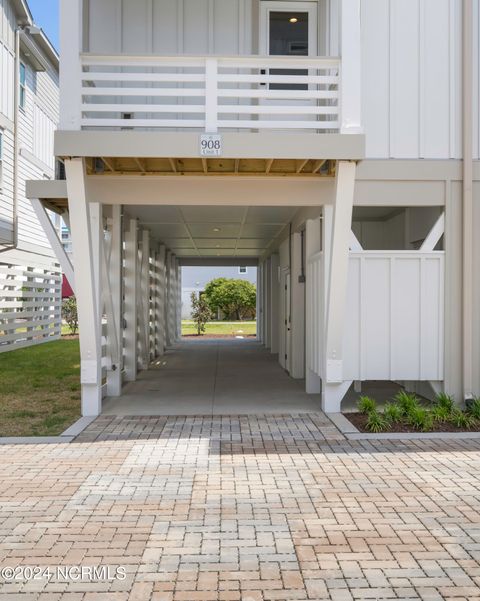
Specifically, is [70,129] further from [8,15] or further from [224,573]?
[8,15]

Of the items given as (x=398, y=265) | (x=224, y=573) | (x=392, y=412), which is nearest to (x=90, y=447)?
(x=224, y=573)

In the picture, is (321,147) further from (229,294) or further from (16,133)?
(229,294)

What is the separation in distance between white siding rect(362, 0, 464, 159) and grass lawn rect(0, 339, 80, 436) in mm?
5938

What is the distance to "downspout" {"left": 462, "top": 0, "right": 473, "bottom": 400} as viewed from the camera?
8.29 meters

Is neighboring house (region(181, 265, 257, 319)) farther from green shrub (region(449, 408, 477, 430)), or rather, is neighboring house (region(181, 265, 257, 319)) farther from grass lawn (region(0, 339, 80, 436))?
green shrub (region(449, 408, 477, 430))

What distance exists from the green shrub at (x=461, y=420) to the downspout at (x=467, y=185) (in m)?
0.79

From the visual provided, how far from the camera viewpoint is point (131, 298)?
11.5 metres

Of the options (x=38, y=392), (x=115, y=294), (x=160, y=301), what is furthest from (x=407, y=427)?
(x=160, y=301)

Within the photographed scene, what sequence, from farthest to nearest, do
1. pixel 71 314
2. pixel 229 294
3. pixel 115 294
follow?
pixel 229 294
pixel 71 314
pixel 115 294

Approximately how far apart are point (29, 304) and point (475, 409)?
1595 centimetres

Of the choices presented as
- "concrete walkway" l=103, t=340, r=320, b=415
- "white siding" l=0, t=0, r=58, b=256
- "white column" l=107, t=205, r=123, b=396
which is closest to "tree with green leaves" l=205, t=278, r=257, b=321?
"white siding" l=0, t=0, r=58, b=256

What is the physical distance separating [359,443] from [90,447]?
3.07m

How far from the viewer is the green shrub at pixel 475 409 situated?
7.86 meters

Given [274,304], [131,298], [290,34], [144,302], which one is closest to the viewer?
[290,34]
